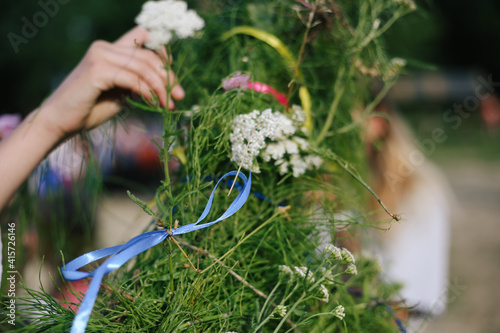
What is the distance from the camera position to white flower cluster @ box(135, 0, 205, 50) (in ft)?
1.88

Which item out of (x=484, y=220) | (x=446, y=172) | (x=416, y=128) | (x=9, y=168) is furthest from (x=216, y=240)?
(x=416, y=128)

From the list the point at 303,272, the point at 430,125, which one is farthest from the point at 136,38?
the point at 430,125

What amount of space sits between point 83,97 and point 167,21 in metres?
0.20

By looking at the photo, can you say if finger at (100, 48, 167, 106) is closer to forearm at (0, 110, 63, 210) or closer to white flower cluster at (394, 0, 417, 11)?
forearm at (0, 110, 63, 210)

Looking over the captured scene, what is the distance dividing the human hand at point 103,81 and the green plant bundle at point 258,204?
0.04m

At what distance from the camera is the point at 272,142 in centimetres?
60

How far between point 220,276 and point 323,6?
433 mm

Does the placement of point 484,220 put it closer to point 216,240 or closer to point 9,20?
point 216,240

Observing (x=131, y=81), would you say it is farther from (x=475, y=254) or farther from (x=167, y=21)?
(x=475, y=254)

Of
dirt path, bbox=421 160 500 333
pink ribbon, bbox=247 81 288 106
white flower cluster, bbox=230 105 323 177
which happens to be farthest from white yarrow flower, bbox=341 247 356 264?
dirt path, bbox=421 160 500 333

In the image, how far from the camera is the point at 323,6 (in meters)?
0.67

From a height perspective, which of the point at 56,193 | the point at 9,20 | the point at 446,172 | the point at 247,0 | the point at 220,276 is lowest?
the point at 446,172

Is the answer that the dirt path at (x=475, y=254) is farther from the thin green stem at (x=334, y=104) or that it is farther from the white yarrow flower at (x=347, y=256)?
the white yarrow flower at (x=347, y=256)

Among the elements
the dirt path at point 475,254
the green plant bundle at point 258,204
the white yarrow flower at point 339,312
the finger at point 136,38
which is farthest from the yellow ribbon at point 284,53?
the dirt path at point 475,254
